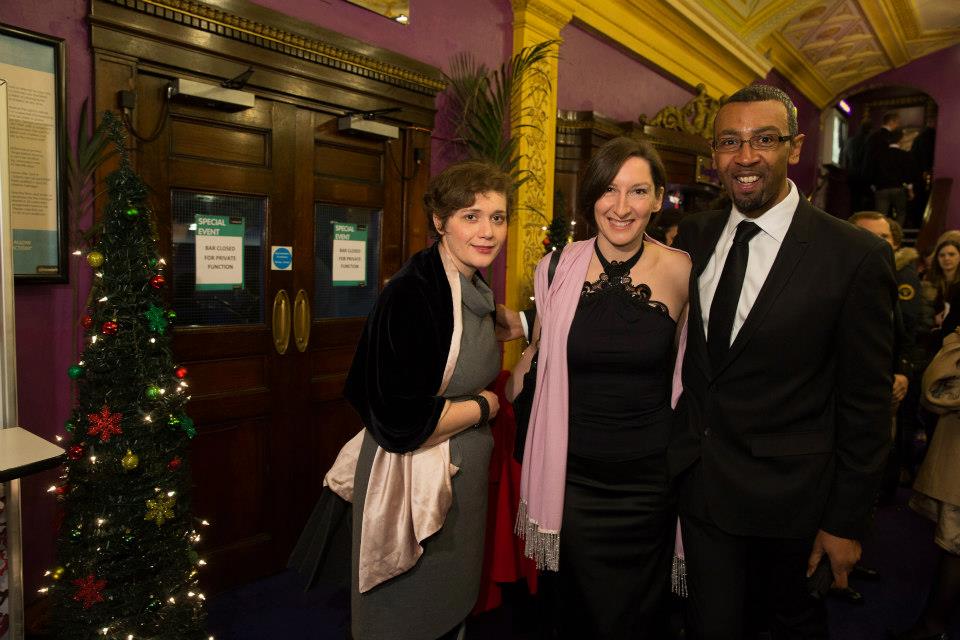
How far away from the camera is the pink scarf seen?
1832 millimetres

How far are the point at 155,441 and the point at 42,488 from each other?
73 centimetres

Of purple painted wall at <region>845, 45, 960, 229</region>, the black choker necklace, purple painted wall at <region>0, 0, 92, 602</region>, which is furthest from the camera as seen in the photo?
purple painted wall at <region>845, 45, 960, 229</region>

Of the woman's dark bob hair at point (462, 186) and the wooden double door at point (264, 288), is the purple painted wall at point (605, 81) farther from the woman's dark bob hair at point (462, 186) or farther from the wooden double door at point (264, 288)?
the woman's dark bob hair at point (462, 186)

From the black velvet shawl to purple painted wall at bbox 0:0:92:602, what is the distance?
1.40 meters

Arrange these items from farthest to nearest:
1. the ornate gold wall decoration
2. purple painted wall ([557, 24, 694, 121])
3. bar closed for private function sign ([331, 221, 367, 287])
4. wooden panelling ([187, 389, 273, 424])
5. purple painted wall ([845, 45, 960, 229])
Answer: purple painted wall ([845, 45, 960, 229]), the ornate gold wall decoration, purple painted wall ([557, 24, 694, 121]), bar closed for private function sign ([331, 221, 367, 287]), wooden panelling ([187, 389, 273, 424])

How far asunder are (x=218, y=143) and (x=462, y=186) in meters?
1.58

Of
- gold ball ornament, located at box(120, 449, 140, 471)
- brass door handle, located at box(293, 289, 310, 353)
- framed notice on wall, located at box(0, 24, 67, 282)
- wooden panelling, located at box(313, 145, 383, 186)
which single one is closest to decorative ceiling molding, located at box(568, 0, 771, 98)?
wooden panelling, located at box(313, 145, 383, 186)

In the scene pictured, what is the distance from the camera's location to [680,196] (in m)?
6.15

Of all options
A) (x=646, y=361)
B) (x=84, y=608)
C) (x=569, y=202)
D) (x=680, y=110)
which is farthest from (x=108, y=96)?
(x=680, y=110)

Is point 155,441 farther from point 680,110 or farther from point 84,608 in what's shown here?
point 680,110

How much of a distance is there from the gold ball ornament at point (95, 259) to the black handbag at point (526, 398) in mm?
1365

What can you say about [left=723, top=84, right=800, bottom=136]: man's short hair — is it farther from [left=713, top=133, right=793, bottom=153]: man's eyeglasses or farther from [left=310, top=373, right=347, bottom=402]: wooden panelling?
[left=310, top=373, right=347, bottom=402]: wooden panelling

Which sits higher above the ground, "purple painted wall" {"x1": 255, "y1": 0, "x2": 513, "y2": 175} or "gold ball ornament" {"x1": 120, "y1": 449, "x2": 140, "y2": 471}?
"purple painted wall" {"x1": 255, "y1": 0, "x2": 513, "y2": 175}

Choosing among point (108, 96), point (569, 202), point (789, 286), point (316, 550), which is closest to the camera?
point (789, 286)
